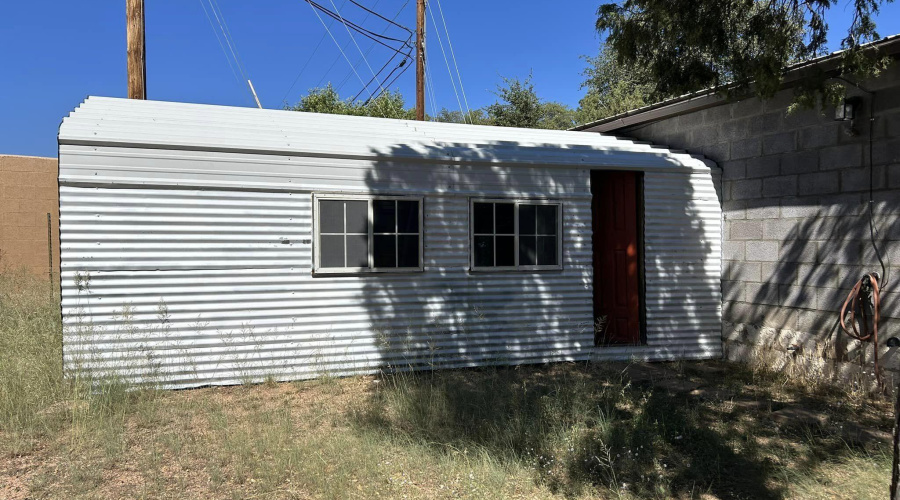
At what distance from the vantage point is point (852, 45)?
550 cm

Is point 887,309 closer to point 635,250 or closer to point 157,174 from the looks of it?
point 635,250

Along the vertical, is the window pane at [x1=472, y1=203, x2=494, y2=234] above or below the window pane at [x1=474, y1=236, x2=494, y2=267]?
above

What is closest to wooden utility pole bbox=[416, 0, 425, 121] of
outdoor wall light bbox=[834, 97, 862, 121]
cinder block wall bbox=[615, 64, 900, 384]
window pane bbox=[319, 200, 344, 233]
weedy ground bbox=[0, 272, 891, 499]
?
cinder block wall bbox=[615, 64, 900, 384]

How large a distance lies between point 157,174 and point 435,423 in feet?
12.5

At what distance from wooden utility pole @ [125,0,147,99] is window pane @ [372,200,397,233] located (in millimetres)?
4326

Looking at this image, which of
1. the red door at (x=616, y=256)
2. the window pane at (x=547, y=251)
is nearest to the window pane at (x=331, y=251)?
the window pane at (x=547, y=251)

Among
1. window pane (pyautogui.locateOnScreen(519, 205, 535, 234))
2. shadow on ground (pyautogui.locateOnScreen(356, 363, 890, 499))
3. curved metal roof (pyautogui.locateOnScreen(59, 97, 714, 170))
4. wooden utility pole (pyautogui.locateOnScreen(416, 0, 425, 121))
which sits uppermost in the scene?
wooden utility pole (pyautogui.locateOnScreen(416, 0, 425, 121))

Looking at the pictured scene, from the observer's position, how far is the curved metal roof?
20.6 ft

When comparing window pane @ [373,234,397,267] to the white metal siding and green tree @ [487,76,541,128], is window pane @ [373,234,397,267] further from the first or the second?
green tree @ [487,76,541,128]

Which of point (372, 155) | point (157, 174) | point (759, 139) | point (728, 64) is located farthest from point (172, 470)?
point (759, 139)

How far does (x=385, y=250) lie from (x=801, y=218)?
4850 millimetres

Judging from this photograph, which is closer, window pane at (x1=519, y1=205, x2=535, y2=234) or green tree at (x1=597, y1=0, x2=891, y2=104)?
green tree at (x1=597, y1=0, x2=891, y2=104)

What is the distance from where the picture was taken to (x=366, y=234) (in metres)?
7.02

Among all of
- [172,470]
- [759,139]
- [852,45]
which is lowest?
[172,470]
